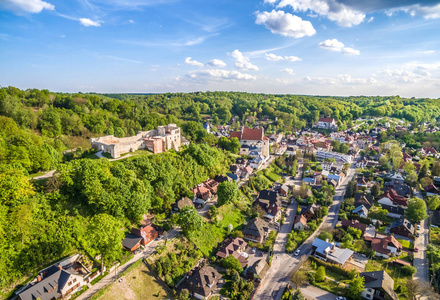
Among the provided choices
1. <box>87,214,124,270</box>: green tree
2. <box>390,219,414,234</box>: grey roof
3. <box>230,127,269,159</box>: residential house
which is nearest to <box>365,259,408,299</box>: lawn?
<box>390,219,414,234</box>: grey roof

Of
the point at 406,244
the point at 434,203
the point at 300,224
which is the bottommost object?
the point at 406,244

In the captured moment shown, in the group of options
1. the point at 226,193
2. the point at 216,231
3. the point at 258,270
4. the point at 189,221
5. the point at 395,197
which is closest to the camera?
the point at 258,270

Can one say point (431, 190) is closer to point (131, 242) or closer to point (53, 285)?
point (131, 242)

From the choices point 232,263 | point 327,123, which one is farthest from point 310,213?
point 327,123

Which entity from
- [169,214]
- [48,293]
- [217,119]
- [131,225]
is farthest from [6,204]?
[217,119]

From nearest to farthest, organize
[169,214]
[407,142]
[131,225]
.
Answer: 1. [131,225]
2. [169,214]
3. [407,142]

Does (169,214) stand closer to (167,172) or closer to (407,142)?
(167,172)
